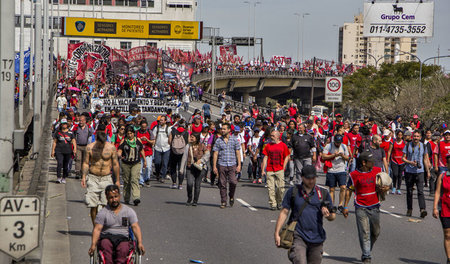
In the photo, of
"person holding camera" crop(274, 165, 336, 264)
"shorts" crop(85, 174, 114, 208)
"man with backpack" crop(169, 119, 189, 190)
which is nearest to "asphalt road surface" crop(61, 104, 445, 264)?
"shorts" crop(85, 174, 114, 208)

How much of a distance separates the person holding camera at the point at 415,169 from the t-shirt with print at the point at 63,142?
793 cm

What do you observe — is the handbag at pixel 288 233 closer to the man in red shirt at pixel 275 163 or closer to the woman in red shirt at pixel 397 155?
the man in red shirt at pixel 275 163

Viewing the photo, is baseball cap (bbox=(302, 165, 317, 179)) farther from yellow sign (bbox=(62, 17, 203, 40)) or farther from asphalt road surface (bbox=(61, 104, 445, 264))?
yellow sign (bbox=(62, 17, 203, 40))

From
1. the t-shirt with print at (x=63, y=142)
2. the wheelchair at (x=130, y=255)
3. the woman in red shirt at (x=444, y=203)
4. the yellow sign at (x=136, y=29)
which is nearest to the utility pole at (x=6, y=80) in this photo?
the wheelchair at (x=130, y=255)

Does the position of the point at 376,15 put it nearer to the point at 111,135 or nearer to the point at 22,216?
the point at 111,135

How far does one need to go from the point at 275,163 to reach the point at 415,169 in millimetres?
2947

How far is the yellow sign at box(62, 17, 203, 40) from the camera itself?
102 meters

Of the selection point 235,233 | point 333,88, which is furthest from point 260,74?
point 235,233

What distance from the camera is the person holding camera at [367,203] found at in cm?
1078

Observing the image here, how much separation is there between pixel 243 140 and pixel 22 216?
14179mm

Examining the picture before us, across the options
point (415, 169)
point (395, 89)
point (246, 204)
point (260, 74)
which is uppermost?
point (260, 74)

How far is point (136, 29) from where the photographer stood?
10425 centimetres

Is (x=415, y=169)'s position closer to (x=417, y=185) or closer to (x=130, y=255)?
(x=417, y=185)

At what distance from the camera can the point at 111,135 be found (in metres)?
19.3
